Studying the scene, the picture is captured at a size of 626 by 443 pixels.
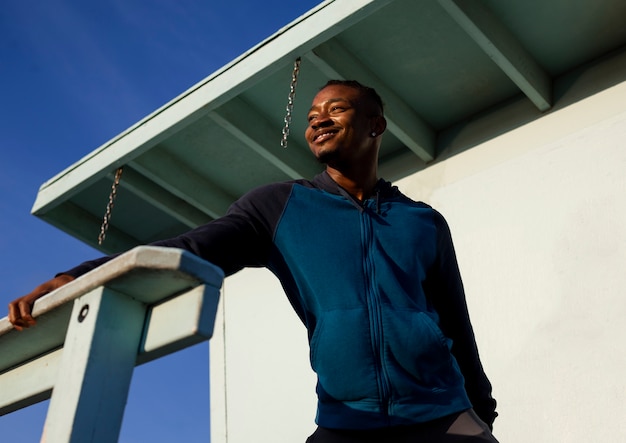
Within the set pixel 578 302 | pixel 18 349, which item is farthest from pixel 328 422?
pixel 578 302

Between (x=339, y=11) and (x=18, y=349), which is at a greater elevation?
(x=339, y=11)

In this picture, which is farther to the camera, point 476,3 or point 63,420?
point 476,3

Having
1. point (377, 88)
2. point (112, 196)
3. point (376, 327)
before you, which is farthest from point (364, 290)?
point (112, 196)

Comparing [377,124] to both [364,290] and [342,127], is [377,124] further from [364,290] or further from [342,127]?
[364,290]

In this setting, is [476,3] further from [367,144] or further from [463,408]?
[463,408]

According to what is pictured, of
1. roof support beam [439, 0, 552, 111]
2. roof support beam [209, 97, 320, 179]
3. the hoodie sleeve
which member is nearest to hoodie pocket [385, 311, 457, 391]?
the hoodie sleeve

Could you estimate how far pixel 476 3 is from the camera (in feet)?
15.1

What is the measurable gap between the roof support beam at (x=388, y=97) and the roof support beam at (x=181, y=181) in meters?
1.49

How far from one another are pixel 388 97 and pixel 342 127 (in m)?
2.73

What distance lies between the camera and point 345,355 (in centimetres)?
208

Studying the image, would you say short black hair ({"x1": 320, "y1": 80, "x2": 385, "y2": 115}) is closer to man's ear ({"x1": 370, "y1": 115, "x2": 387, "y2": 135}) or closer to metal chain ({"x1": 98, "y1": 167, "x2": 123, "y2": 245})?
man's ear ({"x1": 370, "y1": 115, "x2": 387, "y2": 135})

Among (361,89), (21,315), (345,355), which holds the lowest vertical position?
(21,315)

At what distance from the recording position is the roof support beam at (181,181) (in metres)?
5.84

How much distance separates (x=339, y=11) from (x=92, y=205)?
2.70 m
